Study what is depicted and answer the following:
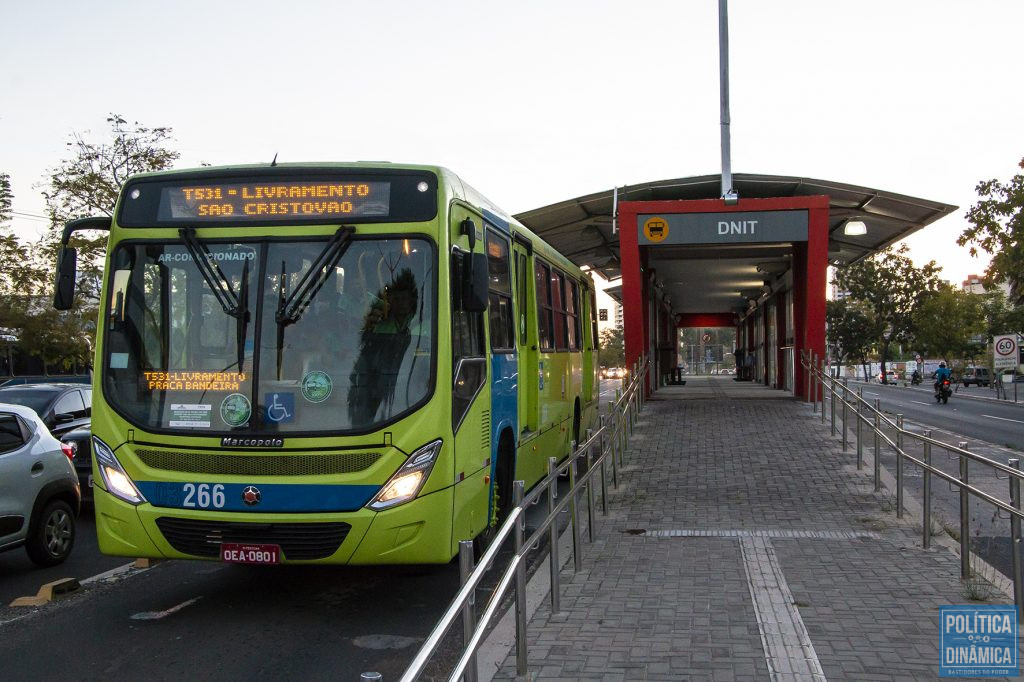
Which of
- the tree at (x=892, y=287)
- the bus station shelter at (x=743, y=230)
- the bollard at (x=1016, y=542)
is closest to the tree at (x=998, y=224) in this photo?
the bus station shelter at (x=743, y=230)

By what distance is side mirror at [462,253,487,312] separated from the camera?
6770 millimetres

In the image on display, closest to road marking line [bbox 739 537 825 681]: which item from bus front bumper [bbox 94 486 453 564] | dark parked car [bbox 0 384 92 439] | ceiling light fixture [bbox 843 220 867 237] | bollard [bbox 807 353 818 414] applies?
bus front bumper [bbox 94 486 453 564]

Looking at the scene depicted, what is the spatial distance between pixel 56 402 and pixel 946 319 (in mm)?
71838

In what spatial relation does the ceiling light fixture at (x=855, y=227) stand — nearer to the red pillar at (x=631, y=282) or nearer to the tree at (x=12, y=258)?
the red pillar at (x=631, y=282)

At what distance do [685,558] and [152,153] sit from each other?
86.7ft

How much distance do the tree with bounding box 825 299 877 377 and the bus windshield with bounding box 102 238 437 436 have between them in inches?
2855

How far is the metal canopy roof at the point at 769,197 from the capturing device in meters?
18.6

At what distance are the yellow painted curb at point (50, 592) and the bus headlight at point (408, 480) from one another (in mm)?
2965

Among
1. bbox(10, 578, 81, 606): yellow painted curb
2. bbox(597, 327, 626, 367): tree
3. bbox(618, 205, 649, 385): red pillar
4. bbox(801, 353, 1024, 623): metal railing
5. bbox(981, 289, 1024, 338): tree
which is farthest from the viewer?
bbox(597, 327, 626, 367): tree

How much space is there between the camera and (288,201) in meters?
6.78

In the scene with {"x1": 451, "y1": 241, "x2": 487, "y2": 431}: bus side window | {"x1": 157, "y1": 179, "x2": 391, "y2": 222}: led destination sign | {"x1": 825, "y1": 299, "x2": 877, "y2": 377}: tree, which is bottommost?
{"x1": 451, "y1": 241, "x2": 487, "y2": 431}: bus side window

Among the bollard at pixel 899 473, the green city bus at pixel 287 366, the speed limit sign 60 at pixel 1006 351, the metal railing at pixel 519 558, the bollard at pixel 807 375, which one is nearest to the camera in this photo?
the metal railing at pixel 519 558

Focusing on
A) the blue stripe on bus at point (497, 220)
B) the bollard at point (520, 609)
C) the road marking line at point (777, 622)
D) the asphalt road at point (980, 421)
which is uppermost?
the blue stripe on bus at point (497, 220)

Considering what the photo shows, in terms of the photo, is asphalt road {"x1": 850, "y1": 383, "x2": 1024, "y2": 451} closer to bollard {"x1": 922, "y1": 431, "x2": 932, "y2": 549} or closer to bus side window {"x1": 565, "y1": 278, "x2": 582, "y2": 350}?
bus side window {"x1": 565, "y1": 278, "x2": 582, "y2": 350}
